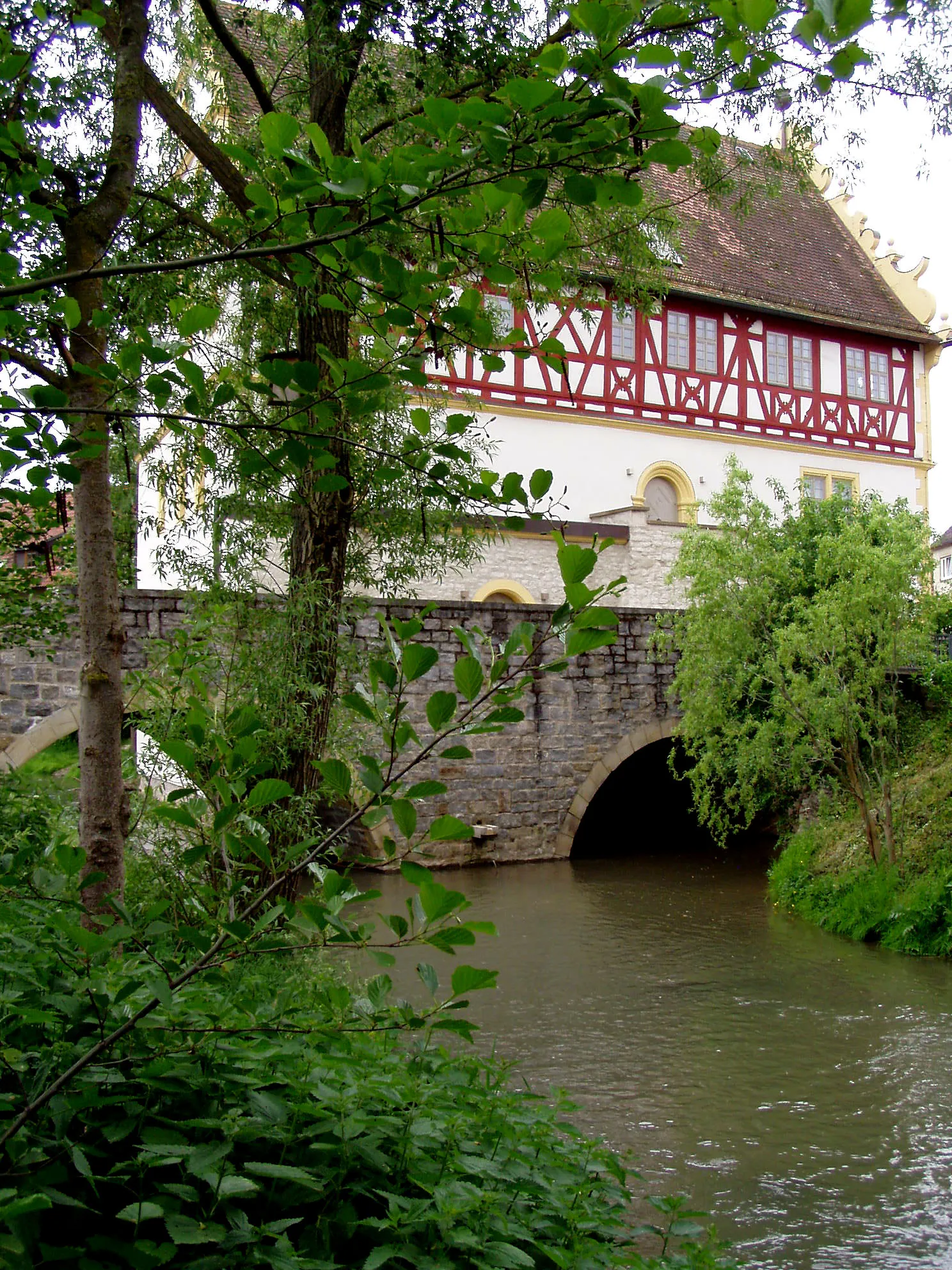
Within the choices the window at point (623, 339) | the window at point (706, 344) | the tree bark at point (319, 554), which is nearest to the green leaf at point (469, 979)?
the tree bark at point (319, 554)

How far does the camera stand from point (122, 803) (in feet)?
13.3

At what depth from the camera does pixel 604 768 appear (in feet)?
45.7

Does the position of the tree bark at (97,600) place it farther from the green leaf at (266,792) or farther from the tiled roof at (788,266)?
the tiled roof at (788,266)

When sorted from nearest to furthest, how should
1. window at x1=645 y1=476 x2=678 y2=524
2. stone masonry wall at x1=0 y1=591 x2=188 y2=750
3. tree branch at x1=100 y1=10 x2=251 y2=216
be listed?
tree branch at x1=100 y1=10 x2=251 y2=216 < stone masonry wall at x1=0 y1=591 x2=188 y2=750 < window at x1=645 y1=476 x2=678 y2=524

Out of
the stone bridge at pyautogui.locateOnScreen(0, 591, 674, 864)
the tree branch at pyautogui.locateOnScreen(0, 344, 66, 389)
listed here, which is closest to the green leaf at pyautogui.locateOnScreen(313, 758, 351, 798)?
the tree branch at pyautogui.locateOnScreen(0, 344, 66, 389)

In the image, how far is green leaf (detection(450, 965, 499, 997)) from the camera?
6.10 ft

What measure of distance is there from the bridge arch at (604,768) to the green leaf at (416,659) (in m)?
12.4

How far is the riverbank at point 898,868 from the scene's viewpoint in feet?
31.6

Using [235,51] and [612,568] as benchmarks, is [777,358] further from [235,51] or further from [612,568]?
[235,51]

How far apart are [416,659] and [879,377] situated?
22149 millimetres

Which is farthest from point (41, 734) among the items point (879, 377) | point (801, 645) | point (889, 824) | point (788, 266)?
point (879, 377)

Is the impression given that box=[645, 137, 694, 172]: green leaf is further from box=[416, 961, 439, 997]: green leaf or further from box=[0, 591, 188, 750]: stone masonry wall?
box=[0, 591, 188, 750]: stone masonry wall

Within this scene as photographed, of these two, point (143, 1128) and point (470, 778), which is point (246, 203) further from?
point (470, 778)

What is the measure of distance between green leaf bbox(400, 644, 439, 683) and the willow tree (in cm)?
36
